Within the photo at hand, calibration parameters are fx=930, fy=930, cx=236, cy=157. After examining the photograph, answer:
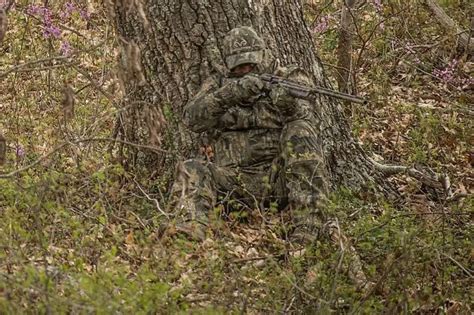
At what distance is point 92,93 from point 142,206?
3.29 m

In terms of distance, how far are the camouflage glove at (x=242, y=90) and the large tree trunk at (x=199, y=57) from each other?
0.49 metres

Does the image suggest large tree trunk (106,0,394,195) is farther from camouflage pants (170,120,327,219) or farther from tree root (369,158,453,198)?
camouflage pants (170,120,327,219)

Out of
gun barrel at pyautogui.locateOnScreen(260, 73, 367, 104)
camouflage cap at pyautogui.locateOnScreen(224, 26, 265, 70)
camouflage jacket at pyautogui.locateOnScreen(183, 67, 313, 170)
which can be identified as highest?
Result: camouflage cap at pyautogui.locateOnScreen(224, 26, 265, 70)

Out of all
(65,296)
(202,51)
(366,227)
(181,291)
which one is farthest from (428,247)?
(202,51)

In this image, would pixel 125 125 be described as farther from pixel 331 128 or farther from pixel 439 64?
pixel 439 64

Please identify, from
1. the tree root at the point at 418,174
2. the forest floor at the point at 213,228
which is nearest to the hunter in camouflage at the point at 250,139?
the forest floor at the point at 213,228

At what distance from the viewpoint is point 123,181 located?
7.42m

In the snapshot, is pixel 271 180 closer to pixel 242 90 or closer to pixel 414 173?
pixel 242 90

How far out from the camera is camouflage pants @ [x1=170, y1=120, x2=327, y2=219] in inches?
254

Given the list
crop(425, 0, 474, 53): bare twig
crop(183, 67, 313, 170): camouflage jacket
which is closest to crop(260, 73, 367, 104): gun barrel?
crop(183, 67, 313, 170): camouflage jacket

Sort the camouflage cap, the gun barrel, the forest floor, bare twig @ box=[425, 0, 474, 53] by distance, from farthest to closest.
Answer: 1. bare twig @ box=[425, 0, 474, 53]
2. the camouflage cap
3. the gun barrel
4. the forest floor

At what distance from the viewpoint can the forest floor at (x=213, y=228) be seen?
15.6 feet

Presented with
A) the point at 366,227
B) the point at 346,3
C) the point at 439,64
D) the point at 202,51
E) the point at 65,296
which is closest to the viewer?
the point at 65,296

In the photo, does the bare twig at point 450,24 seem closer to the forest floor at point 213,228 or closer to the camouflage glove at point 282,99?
the forest floor at point 213,228
